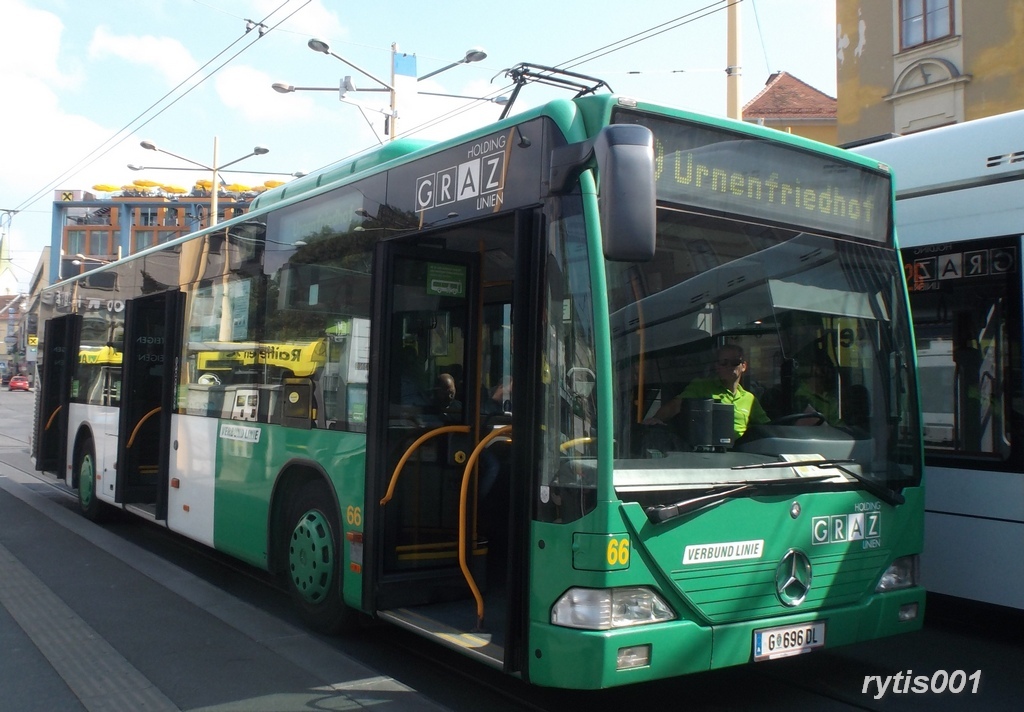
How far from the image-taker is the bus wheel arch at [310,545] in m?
5.95

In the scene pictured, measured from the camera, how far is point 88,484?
10.9 m

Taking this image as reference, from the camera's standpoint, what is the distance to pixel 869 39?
19578 mm

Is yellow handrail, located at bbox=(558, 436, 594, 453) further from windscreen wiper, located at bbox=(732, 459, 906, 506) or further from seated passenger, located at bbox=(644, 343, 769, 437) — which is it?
windscreen wiper, located at bbox=(732, 459, 906, 506)

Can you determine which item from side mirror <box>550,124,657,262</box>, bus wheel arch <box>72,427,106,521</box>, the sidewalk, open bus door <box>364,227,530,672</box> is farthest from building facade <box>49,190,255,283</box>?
side mirror <box>550,124,657,262</box>

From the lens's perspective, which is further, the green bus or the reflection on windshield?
the reflection on windshield

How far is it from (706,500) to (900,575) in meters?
1.60

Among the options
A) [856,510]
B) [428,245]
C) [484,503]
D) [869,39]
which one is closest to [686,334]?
[856,510]

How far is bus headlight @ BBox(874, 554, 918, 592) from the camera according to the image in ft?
16.4

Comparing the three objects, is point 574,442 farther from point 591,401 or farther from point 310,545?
point 310,545

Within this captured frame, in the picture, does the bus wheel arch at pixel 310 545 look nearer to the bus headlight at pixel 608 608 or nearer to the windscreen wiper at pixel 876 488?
the bus headlight at pixel 608 608

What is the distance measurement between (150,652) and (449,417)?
2.29 metres

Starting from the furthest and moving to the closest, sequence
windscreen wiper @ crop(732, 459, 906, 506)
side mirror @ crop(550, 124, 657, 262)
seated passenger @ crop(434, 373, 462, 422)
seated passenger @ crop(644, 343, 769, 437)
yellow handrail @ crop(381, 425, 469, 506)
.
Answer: seated passenger @ crop(434, 373, 462, 422)
yellow handrail @ crop(381, 425, 469, 506)
windscreen wiper @ crop(732, 459, 906, 506)
seated passenger @ crop(644, 343, 769, 437)
side mirror @ crop(550, 124, 657, 262)

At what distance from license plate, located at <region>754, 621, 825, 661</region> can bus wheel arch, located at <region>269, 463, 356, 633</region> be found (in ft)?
8.56

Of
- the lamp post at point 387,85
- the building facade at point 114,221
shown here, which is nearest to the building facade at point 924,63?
the lamp post at point 387,85
